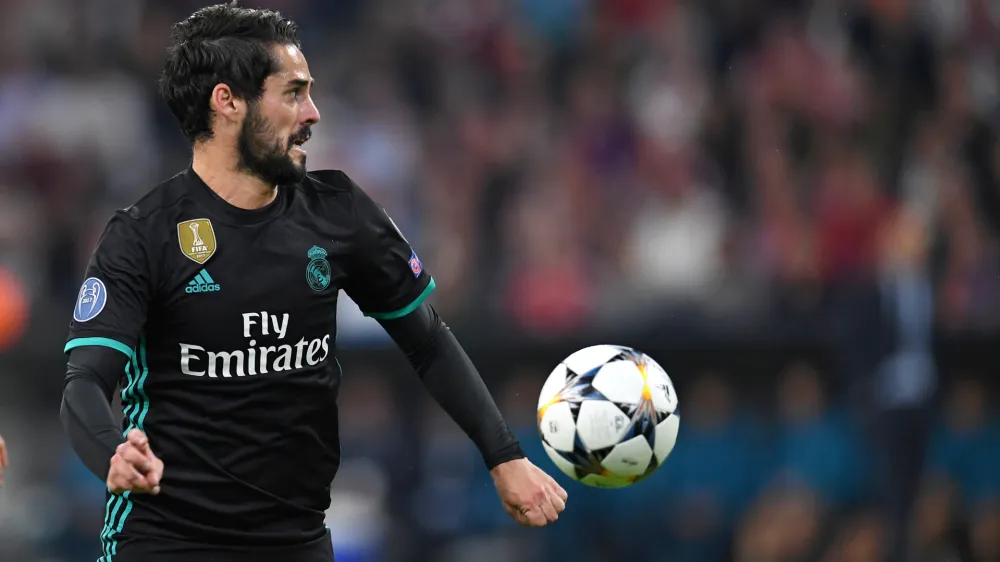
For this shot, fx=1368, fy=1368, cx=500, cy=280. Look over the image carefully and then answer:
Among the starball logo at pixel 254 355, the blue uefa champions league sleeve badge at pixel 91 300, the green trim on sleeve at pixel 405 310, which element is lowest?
the starball logo at pixel 254 355

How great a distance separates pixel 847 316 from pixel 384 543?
3.25 m

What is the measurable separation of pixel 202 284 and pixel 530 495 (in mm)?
1150

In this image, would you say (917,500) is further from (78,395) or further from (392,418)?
(78,395)

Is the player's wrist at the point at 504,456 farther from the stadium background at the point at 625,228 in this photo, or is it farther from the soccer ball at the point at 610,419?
the stadium background at the point at 625,228

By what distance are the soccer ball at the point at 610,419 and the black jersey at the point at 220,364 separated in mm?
1039

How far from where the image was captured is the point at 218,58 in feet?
13.3

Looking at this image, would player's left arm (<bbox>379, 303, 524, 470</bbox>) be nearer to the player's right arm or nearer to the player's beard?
the player's beard

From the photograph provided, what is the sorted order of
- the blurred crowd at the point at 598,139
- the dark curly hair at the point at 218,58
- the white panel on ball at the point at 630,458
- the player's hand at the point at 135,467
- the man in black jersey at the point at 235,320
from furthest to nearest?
1. the blurred crowd at the point at 598,139
2. the white panel on ball at the point at 630,458
3. the dark curly hair at the point at 218,58
4. the man in black jersey at the point at 235,320
5. the player's hand at the point at 135,467

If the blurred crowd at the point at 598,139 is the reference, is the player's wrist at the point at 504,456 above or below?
below

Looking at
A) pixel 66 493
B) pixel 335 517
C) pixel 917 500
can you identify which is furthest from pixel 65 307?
pixel 917 500

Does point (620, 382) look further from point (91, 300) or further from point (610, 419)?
point (91, 300)

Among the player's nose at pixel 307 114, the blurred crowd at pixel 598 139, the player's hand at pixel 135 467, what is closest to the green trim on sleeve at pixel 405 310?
the player's nose at pixel 307 114

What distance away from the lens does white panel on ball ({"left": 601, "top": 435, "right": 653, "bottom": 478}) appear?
4715 millimetres

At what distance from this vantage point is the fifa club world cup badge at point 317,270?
4.09 metres
